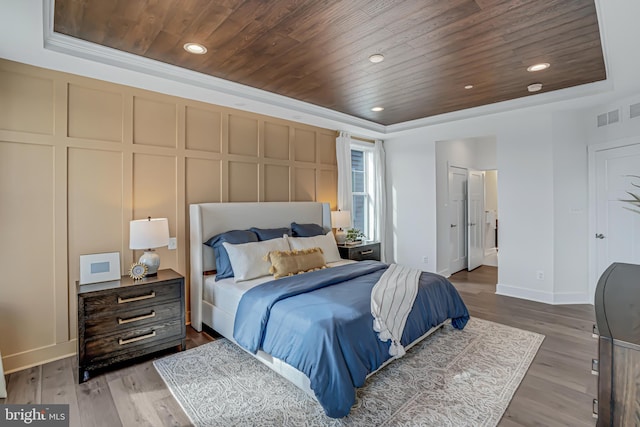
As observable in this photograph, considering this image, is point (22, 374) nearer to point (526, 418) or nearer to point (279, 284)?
point (279, 284)

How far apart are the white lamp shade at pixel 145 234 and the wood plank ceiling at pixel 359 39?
1.50 metres

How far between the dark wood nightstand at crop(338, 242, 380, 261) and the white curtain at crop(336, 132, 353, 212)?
0.78 metres

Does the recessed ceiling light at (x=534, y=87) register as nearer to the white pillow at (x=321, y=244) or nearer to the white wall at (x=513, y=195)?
the white wall at (x=513, y=195)

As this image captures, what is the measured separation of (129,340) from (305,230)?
7.39 ft

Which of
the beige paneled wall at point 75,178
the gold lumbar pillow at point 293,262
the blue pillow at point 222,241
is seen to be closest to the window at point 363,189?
the gold lumbar pillow at point 293,262

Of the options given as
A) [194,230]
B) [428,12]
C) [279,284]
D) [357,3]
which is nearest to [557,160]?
[428,12]

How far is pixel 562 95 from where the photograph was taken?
3746mm

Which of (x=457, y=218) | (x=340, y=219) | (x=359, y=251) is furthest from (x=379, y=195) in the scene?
(x=457, y=218)

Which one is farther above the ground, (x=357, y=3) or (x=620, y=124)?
(x=357, y=3)

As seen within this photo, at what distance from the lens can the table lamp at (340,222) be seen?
4895mm

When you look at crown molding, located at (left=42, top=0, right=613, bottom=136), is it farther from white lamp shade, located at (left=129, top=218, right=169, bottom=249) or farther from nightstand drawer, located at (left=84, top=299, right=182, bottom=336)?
nightstand drawer, located at (left=84, top=299, right=182, bottom=336)

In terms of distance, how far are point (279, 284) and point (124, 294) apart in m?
1.29

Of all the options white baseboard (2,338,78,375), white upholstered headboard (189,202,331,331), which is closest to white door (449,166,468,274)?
white upholstered headboard (189,202,331,331)

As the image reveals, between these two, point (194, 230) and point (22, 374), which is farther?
point (194, 230)
